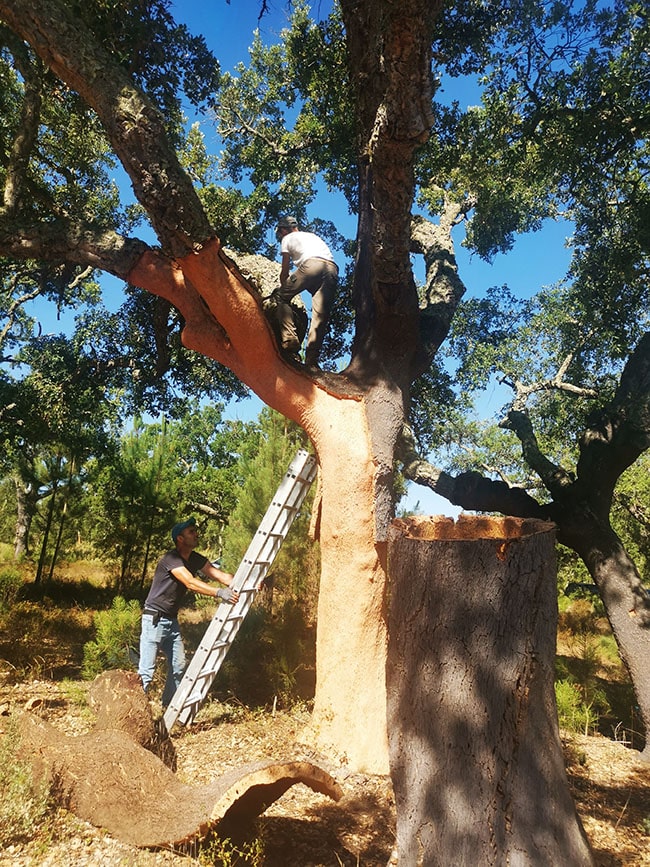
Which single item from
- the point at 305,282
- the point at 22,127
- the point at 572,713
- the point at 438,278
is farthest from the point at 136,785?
the point at 438,278

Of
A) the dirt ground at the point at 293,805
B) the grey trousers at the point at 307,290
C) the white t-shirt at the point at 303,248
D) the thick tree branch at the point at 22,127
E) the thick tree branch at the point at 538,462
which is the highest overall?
the thick tree branch at the point at 22,127

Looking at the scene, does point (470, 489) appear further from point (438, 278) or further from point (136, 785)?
point (136, 785)

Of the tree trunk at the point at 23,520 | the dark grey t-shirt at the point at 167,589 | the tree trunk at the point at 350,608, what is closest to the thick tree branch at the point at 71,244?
the tree trunk at the point at 350,608

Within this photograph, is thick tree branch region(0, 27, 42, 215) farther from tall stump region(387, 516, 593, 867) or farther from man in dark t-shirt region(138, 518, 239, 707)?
tall stump region(387, 516, 593, 867)

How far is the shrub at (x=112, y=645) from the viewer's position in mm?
6777

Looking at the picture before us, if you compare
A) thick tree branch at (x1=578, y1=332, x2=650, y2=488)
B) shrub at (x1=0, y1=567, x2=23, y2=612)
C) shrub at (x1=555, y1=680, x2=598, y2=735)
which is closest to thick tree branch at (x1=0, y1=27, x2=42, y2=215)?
shrub at (x1=0, y1=567, x2=23, y2=612)

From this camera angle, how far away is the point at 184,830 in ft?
9.72

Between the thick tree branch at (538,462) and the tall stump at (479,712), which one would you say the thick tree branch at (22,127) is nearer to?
the tall stump at (479,712)

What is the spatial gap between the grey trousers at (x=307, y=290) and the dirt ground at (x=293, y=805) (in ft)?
12.4

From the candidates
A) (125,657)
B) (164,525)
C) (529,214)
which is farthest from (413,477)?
(164,525)

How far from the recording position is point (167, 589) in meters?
5.59

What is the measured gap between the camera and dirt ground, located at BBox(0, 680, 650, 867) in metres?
3.06

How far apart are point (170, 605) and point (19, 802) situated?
7.87 ft

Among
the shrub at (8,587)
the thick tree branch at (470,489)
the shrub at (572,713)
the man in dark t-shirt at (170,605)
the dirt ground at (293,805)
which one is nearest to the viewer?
the dirt ground at (293,805)
